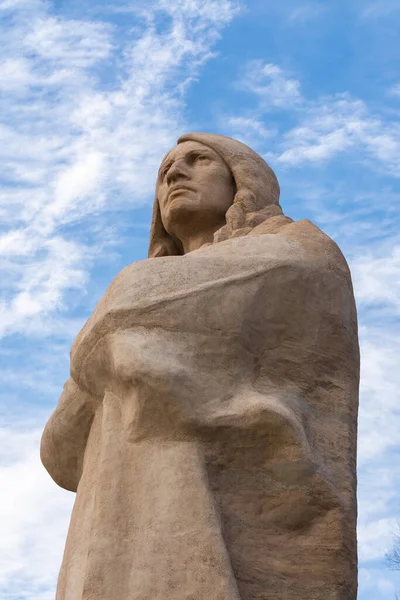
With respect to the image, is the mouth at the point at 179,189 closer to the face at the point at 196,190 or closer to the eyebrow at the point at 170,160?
the face at the point at 196,190

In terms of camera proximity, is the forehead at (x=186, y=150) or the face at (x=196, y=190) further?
the forehead at (x=186, y=150)

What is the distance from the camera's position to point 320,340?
6.61 metres

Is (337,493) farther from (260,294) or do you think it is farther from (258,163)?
(258,163)

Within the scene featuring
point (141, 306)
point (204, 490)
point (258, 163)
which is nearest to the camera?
point (204, 490)

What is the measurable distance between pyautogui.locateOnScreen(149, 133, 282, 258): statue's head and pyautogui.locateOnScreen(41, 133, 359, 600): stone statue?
→ 734 mm

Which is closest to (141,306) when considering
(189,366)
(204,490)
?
(189,366)

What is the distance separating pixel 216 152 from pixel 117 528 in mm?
2898

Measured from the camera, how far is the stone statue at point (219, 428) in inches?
227

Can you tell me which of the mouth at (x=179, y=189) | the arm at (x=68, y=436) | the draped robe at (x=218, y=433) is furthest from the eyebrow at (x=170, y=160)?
the arm at (x=68, y=436)

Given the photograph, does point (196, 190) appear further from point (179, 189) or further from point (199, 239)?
point (199, 239)

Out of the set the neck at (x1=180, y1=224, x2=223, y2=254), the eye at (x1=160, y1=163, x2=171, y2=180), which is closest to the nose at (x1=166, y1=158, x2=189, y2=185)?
the eye at (x1=160, y1=163, x2=171, y2=180)

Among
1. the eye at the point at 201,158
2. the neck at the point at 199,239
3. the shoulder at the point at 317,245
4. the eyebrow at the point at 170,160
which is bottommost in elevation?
the shoulder at the point at 317,245

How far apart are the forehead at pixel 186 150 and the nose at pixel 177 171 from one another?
0.07 m

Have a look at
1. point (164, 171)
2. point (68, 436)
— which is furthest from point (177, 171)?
point (68, 436)
